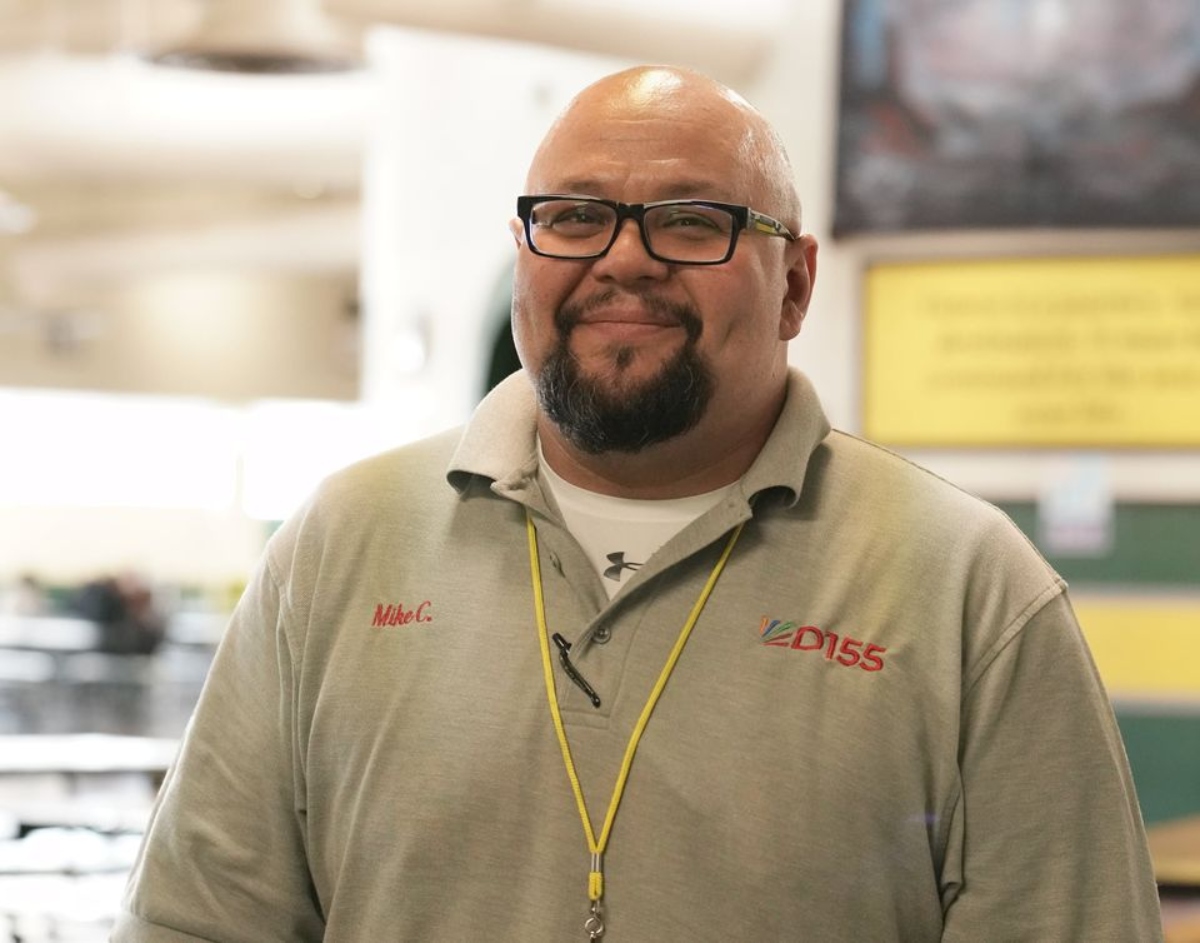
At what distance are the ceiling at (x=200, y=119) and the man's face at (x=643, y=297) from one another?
420 centimetres

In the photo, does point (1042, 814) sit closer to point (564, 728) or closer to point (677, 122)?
point (564, 728)

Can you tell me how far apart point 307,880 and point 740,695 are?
539mm

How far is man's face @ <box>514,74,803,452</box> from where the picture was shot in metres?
1.85

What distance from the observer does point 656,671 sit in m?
1.86

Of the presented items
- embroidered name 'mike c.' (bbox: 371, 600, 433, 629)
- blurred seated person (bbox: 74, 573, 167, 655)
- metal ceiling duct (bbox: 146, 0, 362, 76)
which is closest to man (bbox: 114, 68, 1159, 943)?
embroidered name 'mike c.' (bbox: 371, 600, 433, 629)

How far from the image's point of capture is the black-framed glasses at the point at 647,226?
1844mm

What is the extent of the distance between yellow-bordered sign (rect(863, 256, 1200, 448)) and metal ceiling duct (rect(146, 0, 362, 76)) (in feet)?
7.17

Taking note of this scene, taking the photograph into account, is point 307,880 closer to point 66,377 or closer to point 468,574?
point 468,574

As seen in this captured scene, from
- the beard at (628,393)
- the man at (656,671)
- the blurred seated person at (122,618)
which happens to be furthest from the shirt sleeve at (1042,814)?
the blurred seated person at (122,618)

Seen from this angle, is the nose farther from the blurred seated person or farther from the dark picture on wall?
the blurred seated person

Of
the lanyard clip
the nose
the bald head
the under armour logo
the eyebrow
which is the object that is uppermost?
the bald head

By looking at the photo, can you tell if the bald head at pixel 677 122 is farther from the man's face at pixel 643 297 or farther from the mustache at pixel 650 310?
the mustache at pixel 650 310

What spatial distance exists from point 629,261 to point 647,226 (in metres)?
0.05

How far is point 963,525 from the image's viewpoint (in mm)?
1890
